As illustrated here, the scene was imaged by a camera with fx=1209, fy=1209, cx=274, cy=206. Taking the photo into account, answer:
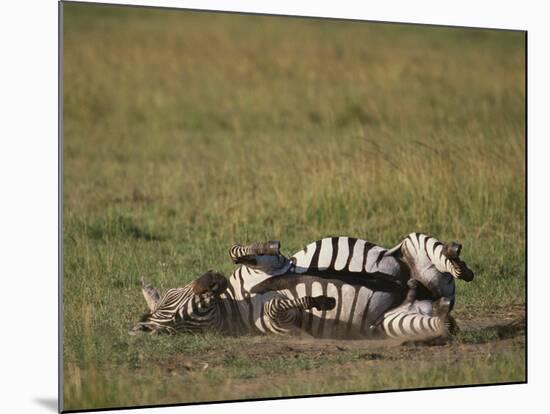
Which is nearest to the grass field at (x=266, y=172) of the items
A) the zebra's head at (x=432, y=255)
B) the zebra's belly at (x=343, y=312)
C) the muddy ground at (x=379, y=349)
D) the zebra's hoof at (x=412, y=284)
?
the muddy ground at (x=379, y=349)

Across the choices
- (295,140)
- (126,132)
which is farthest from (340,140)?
(126,132)

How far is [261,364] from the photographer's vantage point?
23.3ft

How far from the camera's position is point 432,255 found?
25.1 ft

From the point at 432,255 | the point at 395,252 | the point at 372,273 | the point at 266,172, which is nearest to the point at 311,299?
the point at 372,273

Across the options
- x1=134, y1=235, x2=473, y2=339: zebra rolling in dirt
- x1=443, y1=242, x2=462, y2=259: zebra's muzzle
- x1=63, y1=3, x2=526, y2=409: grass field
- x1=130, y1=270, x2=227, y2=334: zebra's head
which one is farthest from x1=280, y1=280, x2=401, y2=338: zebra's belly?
x1=443, y1=242, x2=462, y2=259: zebra's muzzle

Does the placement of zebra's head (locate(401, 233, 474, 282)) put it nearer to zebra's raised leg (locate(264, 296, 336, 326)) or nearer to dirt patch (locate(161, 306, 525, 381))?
dirt patch (locate(161, 306, 525, 381))

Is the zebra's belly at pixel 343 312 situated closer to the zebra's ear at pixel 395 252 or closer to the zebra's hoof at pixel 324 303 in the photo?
the zebra's hoof at pixel 324 303

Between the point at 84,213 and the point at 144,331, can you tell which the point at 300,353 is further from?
the point at 84,213

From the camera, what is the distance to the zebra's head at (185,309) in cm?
718

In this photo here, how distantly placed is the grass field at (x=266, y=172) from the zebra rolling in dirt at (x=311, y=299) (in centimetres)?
13

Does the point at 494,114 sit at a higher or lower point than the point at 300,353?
higher

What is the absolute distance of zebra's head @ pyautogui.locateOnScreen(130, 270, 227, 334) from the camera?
718 centimetres

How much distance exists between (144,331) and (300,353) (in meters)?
0.93

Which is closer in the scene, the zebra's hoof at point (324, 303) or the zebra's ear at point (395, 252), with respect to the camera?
the zebra's hoof at point (324, 303)
